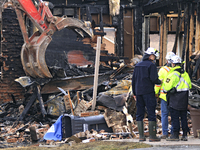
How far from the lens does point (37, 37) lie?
35.0 feet

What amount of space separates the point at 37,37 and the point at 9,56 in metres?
2.40

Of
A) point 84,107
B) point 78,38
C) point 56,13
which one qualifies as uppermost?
point 56,13

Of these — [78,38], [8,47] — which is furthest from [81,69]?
[8,47]

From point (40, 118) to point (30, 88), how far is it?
4.47ft

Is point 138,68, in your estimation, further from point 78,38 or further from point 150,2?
point 150,2

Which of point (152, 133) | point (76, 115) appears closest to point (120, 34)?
point (76, 115)

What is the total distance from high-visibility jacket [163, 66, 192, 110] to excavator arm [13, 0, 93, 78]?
17.1 feet

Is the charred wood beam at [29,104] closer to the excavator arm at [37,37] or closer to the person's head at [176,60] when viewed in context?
the excavator arm at [37,37]

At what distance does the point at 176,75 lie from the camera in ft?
20.4

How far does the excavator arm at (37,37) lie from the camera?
10.3 metres

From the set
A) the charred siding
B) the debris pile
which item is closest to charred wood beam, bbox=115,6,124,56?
the debris pile

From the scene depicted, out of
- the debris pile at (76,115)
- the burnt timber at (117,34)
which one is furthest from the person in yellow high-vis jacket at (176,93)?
the burnt timber at (117,34)

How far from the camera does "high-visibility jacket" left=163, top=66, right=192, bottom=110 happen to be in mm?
6195

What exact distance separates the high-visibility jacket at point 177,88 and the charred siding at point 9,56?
7.73 metres
